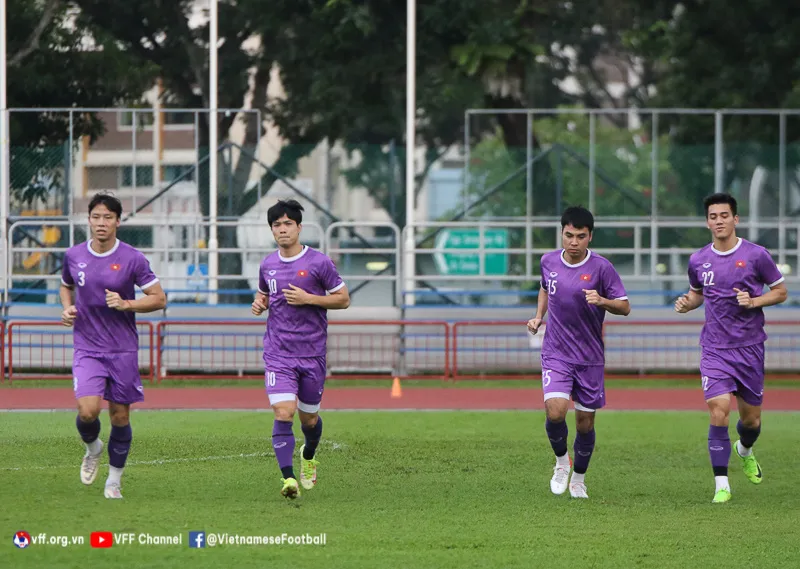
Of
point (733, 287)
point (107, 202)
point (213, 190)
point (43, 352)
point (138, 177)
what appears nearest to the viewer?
point (107, 202)

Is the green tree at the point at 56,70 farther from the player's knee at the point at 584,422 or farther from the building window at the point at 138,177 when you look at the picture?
the player's knee at the point at 584,422

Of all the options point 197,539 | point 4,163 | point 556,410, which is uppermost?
point 4,163

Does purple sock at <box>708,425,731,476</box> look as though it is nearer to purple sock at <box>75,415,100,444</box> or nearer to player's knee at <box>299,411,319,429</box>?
player's knee at <box>299,411,319,429</box>

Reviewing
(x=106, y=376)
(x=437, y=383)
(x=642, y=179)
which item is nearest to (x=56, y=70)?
(x=437, y=383)

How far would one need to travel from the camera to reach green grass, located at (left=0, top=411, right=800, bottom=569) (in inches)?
345

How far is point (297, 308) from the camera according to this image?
10.9 metres

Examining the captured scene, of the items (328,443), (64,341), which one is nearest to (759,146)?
(64,341)

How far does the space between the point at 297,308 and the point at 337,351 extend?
38.0 feet

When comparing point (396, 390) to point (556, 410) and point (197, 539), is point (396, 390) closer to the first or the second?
point (556, 410)

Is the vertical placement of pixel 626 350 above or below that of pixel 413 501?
above

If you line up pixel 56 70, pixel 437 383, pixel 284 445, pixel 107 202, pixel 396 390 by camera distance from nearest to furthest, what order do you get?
pixel 107 202 → pixel 284 445 → pixel 396 390 → pixel 437 383 → pixel 56 70

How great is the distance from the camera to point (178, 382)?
21.6 metres

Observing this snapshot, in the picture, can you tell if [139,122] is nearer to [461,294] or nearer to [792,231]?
[461,294]

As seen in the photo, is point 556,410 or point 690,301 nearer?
point 556,410
